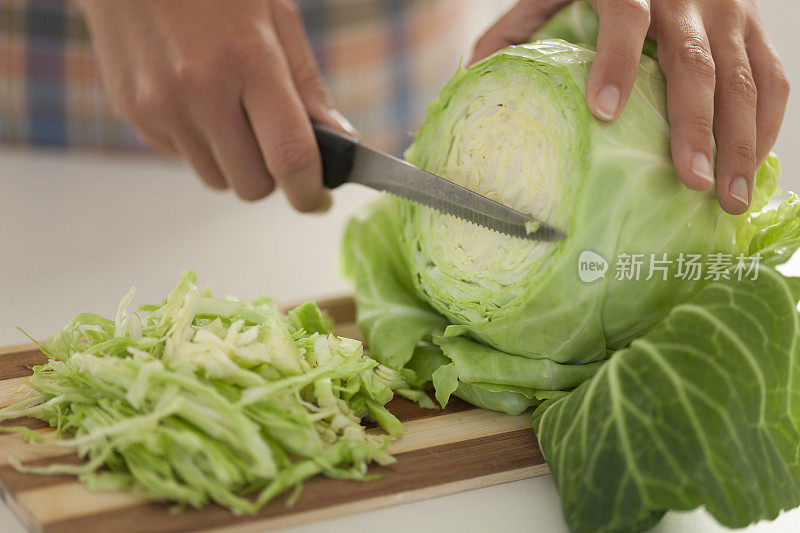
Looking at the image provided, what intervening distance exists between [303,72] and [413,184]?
22.6 inches

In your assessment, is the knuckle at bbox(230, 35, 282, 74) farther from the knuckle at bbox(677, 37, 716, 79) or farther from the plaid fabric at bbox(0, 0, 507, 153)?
the plaid fabric at bbox(0, 0, 507, 153)

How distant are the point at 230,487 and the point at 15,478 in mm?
350

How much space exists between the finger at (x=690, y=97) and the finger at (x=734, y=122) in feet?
0.15

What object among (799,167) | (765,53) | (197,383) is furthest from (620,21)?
(799,167)

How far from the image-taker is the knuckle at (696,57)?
1.49 metres

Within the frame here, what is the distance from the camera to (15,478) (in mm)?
1262

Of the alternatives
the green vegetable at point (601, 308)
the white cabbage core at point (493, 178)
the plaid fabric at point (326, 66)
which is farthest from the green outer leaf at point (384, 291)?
the plaid fabric at point (326, 66)

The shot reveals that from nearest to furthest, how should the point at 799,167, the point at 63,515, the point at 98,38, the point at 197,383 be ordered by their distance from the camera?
the point at 63,515
the point at 197,383
the point at 98,38
the point at 799,167

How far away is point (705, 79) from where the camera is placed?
1.47 m

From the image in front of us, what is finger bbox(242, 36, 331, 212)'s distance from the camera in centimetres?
179

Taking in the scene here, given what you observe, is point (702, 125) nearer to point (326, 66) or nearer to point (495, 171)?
point (495, 171)

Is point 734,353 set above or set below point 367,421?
above

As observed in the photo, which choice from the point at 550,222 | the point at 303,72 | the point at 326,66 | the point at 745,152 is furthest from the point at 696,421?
the point at 326,66

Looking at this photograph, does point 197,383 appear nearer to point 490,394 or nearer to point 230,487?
point 230,487
